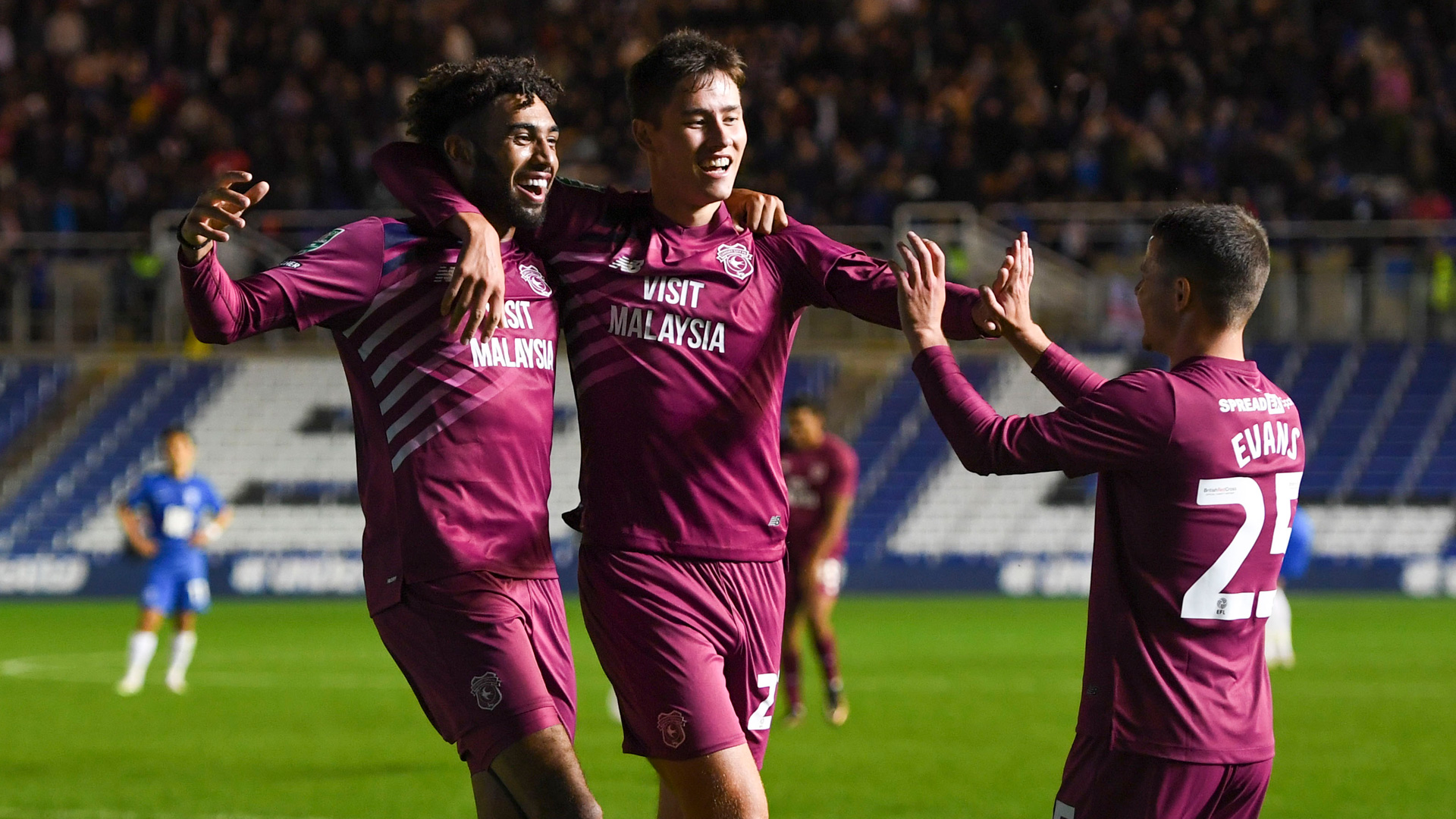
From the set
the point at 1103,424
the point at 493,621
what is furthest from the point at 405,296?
the point at 1103,424

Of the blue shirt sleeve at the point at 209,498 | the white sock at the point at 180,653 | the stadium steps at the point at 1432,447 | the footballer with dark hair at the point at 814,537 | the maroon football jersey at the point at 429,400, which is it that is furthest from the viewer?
the stadium steps at the point at 1432,447

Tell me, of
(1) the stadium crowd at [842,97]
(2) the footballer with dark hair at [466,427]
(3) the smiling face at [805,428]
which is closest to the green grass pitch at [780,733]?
(3) the smiling face at [805,428]

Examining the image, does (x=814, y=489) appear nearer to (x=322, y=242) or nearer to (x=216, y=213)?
(x=322, y=242)

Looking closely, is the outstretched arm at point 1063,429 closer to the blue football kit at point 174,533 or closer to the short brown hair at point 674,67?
the short brown hair at point 674,67

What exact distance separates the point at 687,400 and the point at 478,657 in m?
0.85

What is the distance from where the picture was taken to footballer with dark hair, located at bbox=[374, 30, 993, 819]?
4.77 meters

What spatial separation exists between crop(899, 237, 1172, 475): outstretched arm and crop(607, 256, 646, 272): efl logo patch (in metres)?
0.90

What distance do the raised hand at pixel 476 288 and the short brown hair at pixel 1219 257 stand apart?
161 centimetres

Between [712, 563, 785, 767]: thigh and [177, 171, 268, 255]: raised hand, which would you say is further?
[712, 563, 785, 767]: thigh

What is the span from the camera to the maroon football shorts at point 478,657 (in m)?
4.74

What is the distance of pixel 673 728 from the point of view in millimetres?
4715

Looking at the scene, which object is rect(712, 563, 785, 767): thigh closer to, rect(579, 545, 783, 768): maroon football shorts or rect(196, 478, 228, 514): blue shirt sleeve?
rect(579, 545, 783, 768): maroon football shorts

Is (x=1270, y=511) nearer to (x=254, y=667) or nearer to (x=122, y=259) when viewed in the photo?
(x=254, y=667)

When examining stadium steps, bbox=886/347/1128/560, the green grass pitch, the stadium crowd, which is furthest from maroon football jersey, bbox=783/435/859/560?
the stadium crowd
